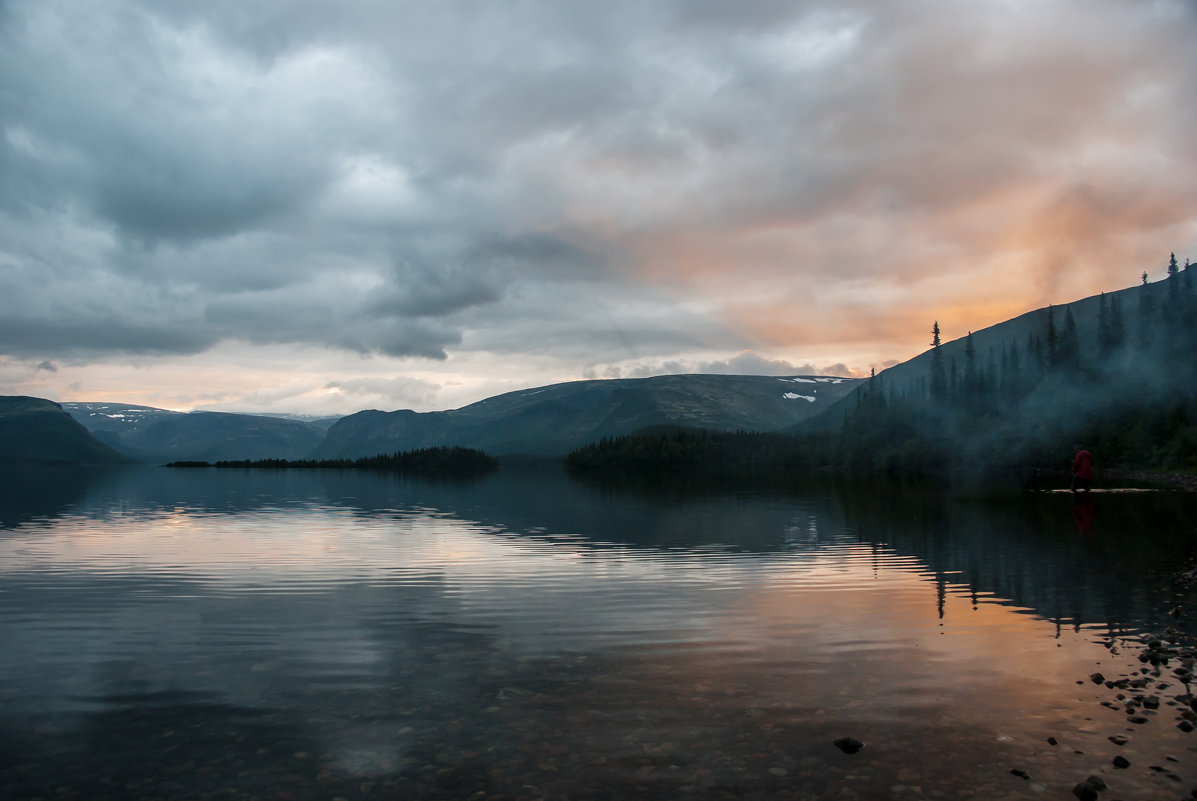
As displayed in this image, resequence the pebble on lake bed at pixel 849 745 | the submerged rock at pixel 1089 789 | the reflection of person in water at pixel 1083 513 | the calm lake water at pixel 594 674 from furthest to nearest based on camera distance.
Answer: the reflection of person in water at pixel 1083 513 → the pebble on lake bed at pixel 849 745 → the calm lake water at pixel 594 674 → the submerged rock at pixel 1089 789

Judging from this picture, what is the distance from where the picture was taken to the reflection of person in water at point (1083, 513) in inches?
2163

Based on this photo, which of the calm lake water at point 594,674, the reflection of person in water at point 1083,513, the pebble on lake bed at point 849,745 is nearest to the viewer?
the calm lake water at point 594,674

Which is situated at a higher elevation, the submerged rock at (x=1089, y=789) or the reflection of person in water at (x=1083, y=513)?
the reflection of person in water at (x=1083, y=513)

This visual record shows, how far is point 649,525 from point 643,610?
3734 cm

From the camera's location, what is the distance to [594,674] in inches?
791

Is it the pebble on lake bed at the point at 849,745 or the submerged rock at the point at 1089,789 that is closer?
the submerged rock at the point at 1089,789

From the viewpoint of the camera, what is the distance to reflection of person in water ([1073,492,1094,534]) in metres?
54.9

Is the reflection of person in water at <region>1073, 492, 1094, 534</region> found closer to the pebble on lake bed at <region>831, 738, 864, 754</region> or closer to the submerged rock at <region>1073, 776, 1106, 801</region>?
the submerged rock at <region>1073, 776, 1106, 801</region>

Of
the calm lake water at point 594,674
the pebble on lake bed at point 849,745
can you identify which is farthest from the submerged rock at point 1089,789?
the pebble on lake bed at point 849,745

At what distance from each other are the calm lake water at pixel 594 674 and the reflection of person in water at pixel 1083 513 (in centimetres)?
843

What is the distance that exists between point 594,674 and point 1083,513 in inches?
2536

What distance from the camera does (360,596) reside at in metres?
32.3

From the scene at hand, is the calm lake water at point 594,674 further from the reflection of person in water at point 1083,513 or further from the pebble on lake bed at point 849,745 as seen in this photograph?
the reflection of person in water at point 1083,513

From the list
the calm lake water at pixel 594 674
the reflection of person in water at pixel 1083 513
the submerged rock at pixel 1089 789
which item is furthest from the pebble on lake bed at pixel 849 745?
the reflection of person in water at pixel 1083 513
